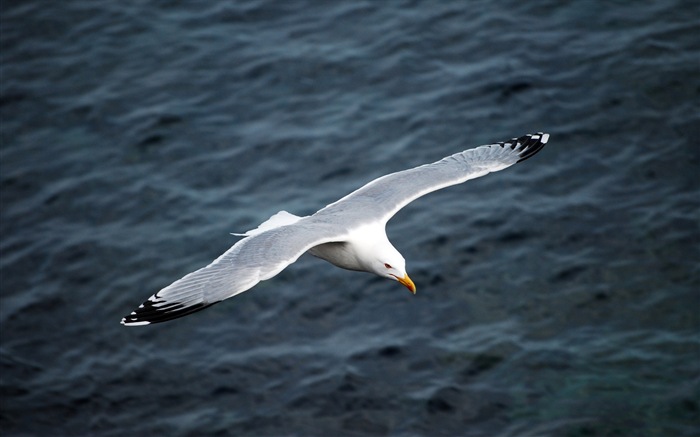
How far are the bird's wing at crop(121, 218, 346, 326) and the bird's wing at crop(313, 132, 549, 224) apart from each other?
0.59 m

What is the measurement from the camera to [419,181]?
1052 centimetres

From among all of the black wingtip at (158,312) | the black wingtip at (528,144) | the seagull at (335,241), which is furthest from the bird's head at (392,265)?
the black wingtip at (528,144)

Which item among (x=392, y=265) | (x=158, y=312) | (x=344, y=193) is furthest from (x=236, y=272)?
(x=344, y=193)

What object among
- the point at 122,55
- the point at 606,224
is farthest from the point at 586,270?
the point at 122,55

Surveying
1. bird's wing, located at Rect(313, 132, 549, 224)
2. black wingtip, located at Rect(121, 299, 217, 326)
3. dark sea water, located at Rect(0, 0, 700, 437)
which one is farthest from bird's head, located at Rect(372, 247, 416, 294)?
dark sea water, located at Rect(0, 0, 700, 437)

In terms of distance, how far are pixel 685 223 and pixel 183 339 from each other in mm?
6631

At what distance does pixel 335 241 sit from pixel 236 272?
4.54ft

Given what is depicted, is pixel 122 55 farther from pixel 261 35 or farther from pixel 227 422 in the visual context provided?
pixel 227 422

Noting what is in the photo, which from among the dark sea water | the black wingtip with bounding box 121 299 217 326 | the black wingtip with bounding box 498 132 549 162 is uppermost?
the black wingtip with bounding box 121 299 217 326

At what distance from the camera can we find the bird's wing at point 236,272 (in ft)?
27.5

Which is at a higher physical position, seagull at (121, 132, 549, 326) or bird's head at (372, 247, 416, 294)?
seagull at (121, 132, 549, 326)

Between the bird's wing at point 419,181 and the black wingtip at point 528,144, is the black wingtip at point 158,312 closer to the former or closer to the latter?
the bird's wing at point 419,181

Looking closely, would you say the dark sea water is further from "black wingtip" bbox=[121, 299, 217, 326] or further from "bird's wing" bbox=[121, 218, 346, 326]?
"black wingtip" bbox=[121, 299, 217, 326]

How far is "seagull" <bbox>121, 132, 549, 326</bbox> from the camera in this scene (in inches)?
336
